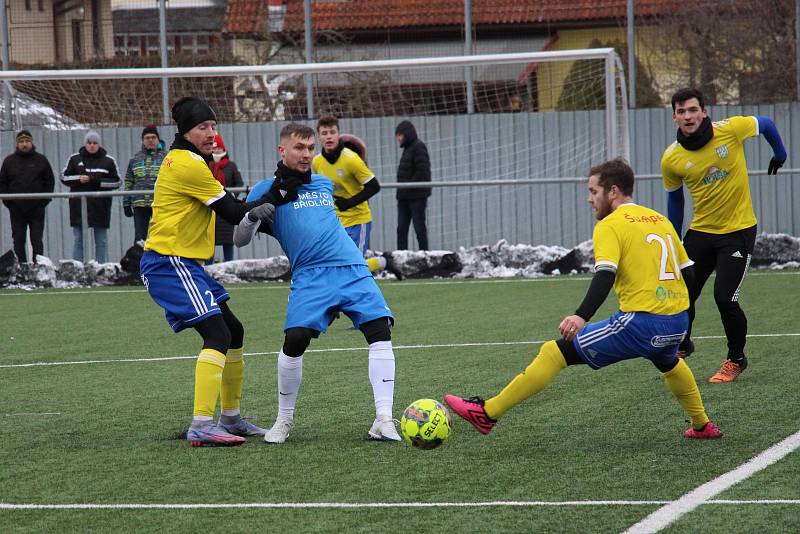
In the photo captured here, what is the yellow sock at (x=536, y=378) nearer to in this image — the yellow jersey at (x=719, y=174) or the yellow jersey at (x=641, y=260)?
the yellow jersey at (x=641, y=260)

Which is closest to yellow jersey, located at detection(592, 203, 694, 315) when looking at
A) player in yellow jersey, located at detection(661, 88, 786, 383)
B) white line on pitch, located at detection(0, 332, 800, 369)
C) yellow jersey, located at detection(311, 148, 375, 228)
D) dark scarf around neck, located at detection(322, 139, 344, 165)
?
player in yellow jersey, located at detection(661, 88, 786, 383)

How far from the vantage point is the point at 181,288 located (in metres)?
6.72

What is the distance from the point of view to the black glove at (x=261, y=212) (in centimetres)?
651

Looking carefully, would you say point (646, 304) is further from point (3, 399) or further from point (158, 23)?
point (158, 23)

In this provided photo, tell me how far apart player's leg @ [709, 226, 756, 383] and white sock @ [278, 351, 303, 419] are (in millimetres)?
2926

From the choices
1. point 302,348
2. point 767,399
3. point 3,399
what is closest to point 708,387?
point 767,399

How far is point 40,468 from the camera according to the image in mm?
6109

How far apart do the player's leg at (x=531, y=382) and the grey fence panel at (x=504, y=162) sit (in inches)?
502

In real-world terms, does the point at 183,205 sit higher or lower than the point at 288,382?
higher

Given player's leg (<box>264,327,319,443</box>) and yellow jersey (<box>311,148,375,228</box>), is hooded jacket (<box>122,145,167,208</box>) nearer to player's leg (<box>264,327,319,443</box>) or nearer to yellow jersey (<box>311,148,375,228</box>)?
yellow jersey (<box>311,148,375,228</box>)

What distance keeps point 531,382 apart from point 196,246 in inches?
78.0

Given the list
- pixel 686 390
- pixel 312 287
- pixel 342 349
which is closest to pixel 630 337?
pixel 686 390

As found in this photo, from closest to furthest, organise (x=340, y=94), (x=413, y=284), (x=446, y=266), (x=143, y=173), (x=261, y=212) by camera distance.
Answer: (x=261, y=212)
(x=413, y=284)
(x=143, y=173)
(x=446, y=266)
(x=340, y=94)

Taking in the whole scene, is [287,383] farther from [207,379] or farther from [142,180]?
[142,180]
